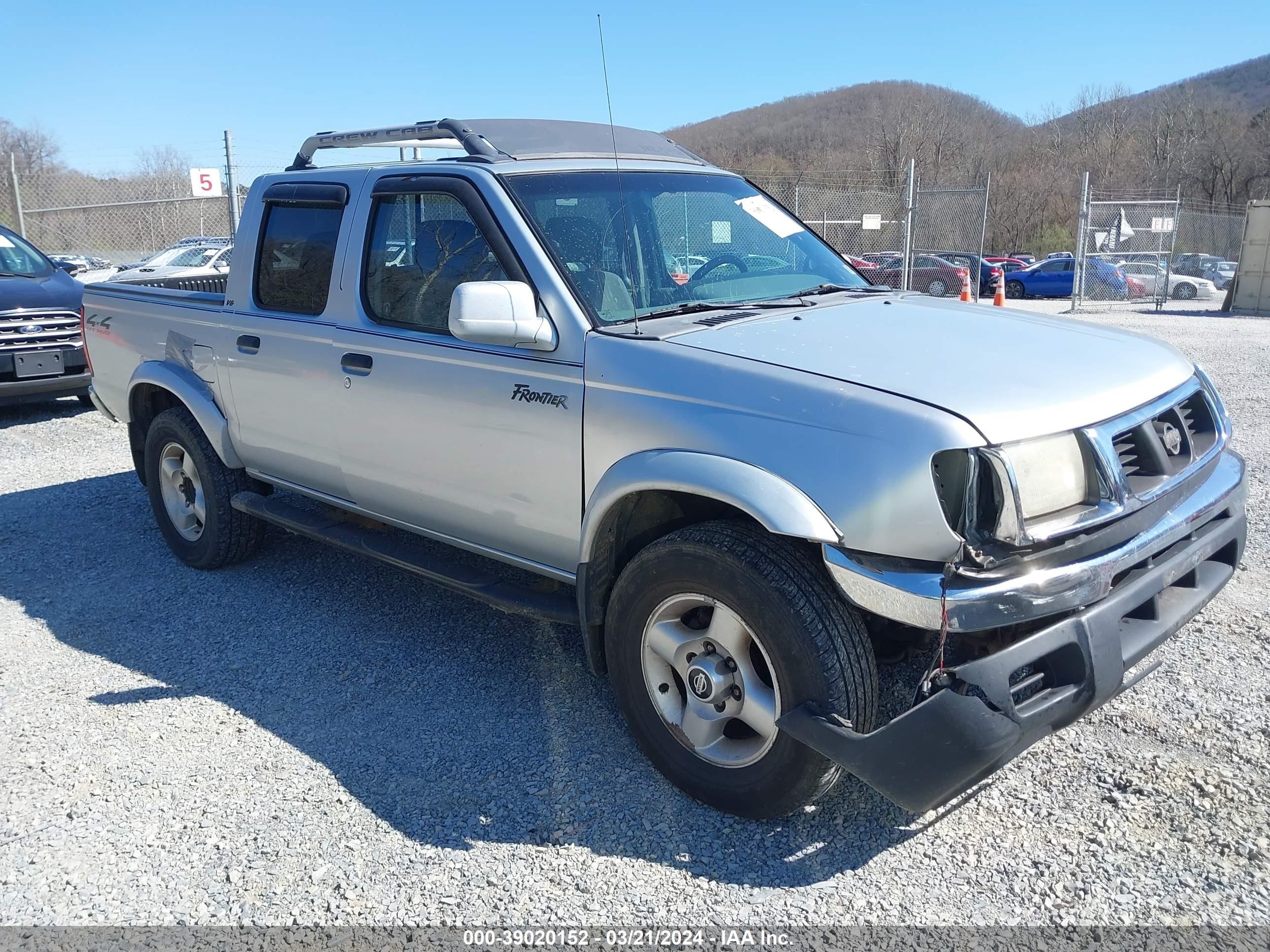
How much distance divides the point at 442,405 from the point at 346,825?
5.01ft

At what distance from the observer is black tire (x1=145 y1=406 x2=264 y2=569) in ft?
17.0

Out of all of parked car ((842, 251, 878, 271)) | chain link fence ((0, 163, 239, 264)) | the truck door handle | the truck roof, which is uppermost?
chain link fence ((0, 163, 239, 264))

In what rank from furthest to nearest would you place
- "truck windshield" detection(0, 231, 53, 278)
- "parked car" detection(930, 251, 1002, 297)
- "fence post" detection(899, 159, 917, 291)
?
"parked car" detection(930, 251, 1002, 297), "fence post" detection(899, 159, 917, 291), "truck windshield" detection(0, 231, 53, 278)

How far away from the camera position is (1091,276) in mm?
24500

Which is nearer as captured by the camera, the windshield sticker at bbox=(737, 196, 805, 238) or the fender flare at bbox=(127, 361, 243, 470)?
the windshield sticker at bbox=(737, 196, 805, 238)

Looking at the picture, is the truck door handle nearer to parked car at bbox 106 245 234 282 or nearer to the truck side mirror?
the truck side mirror

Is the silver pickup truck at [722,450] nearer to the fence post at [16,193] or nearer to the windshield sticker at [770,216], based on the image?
the windshield sticker at [770,216]

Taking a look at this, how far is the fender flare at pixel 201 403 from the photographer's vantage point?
5098 mm

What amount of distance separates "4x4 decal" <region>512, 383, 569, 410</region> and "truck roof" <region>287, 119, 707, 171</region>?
3.32 ft

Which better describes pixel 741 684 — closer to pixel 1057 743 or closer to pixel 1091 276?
pixel 1057 743

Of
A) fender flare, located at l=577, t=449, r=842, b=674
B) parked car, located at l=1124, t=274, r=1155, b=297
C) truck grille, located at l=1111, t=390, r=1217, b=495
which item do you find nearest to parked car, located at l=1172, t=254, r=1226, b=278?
parked car, located at l=1124, t=274, r=1155, b=297

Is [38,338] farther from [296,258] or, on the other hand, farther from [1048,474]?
[1048,474]

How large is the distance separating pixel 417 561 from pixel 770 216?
7.02ft

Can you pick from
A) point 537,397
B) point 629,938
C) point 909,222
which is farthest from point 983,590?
point 909,222
